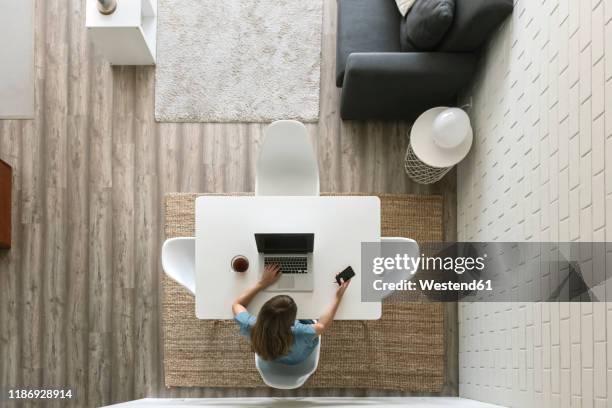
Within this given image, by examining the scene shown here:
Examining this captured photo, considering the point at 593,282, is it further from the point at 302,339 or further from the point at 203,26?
the point at 203,26

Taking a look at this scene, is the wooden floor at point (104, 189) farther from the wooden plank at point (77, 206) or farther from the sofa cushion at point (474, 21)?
the sofa cushion at point (474, 21)

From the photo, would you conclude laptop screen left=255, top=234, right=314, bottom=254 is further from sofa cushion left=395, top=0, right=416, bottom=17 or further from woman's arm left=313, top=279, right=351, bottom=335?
sofa cushion left=395, top=0, right=416, bottom=17

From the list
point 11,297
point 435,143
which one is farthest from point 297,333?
Answer: point 11,297

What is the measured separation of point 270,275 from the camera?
8.47 ft

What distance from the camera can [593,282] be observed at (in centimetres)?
207

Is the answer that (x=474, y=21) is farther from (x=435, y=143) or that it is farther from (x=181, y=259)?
(x=181, y=259)

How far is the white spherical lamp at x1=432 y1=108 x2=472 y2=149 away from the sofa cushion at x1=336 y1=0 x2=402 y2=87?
448 mm

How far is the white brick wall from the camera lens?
6.59 feet

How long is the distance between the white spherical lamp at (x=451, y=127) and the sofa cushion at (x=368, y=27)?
0.45m

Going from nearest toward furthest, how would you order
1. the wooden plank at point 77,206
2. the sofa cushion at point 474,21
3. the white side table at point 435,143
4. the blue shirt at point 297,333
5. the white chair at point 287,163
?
1. the blue shirt at point 297,333
2. the sofa cushion at point 474,21
3. the white chair at point 287,163
4. the white side table at point 435,143
5. the wooden plank at point 77,206

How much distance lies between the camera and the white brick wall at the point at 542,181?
6.59ft

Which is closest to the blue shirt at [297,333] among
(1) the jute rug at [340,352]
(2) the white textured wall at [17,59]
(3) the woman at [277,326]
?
(3) the woman at [277,326]

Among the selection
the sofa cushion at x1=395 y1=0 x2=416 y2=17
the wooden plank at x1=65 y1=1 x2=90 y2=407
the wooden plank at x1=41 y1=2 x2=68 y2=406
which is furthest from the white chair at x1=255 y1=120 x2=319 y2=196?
Result: the wooden plank at x1=41 y1=2 x2=68 y2=406

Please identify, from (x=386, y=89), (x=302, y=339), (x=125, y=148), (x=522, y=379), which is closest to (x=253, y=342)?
(x=302, y=339)
